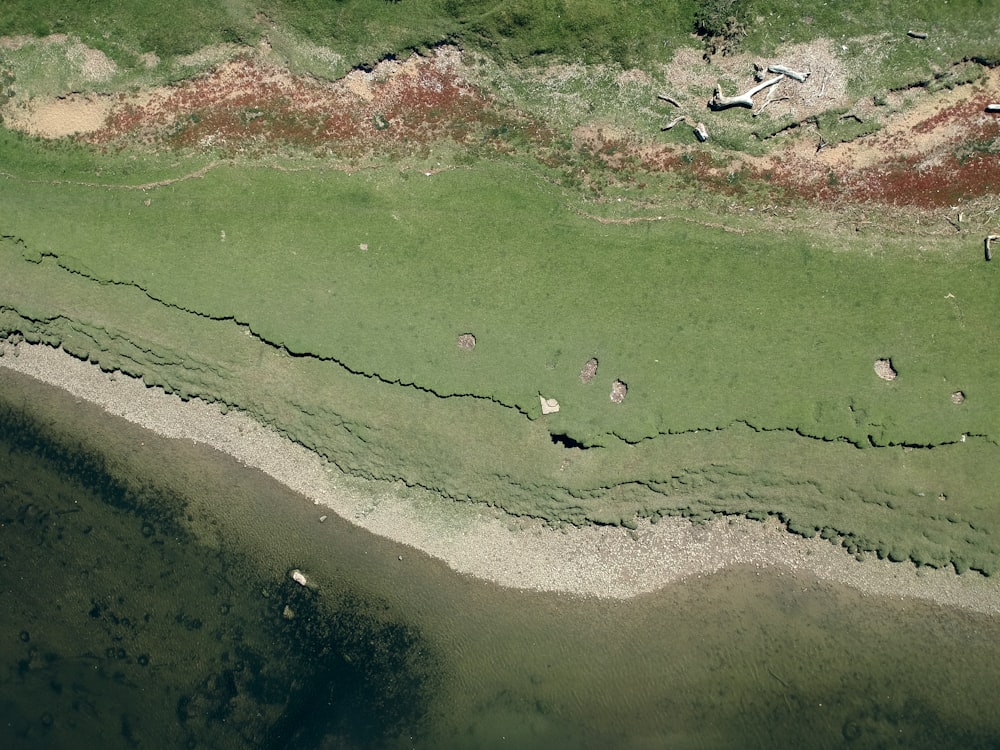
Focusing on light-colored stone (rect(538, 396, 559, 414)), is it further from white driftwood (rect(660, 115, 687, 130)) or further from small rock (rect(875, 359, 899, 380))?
small rock (rect(875, 359, 899, 380))

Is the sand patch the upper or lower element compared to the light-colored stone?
upper

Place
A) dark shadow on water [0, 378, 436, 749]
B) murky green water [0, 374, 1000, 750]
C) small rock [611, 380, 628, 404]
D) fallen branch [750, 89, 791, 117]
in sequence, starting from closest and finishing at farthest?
fallen branch [750, 89, 791, 117], small rock [611, 380, 628, 404], murky green water [0, 374, 1000, 750], dark shadow on water [0, 378, 436, 749]

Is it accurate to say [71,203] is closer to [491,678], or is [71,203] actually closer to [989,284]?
[491,678]

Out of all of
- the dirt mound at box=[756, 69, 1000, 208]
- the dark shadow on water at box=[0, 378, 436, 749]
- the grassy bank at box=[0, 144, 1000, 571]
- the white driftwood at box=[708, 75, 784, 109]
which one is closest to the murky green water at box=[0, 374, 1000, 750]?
the dark shadow on water at box=[0, 378, 436, 749]

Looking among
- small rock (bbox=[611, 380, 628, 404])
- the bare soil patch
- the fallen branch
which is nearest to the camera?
the fallen branch

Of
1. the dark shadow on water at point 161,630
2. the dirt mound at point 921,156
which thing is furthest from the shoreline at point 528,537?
the dirt mound at point 921,156

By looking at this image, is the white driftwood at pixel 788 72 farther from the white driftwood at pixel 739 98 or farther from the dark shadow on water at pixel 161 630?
the dark shadow on water at pixel 161 630

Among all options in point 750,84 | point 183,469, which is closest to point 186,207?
point 183,469
